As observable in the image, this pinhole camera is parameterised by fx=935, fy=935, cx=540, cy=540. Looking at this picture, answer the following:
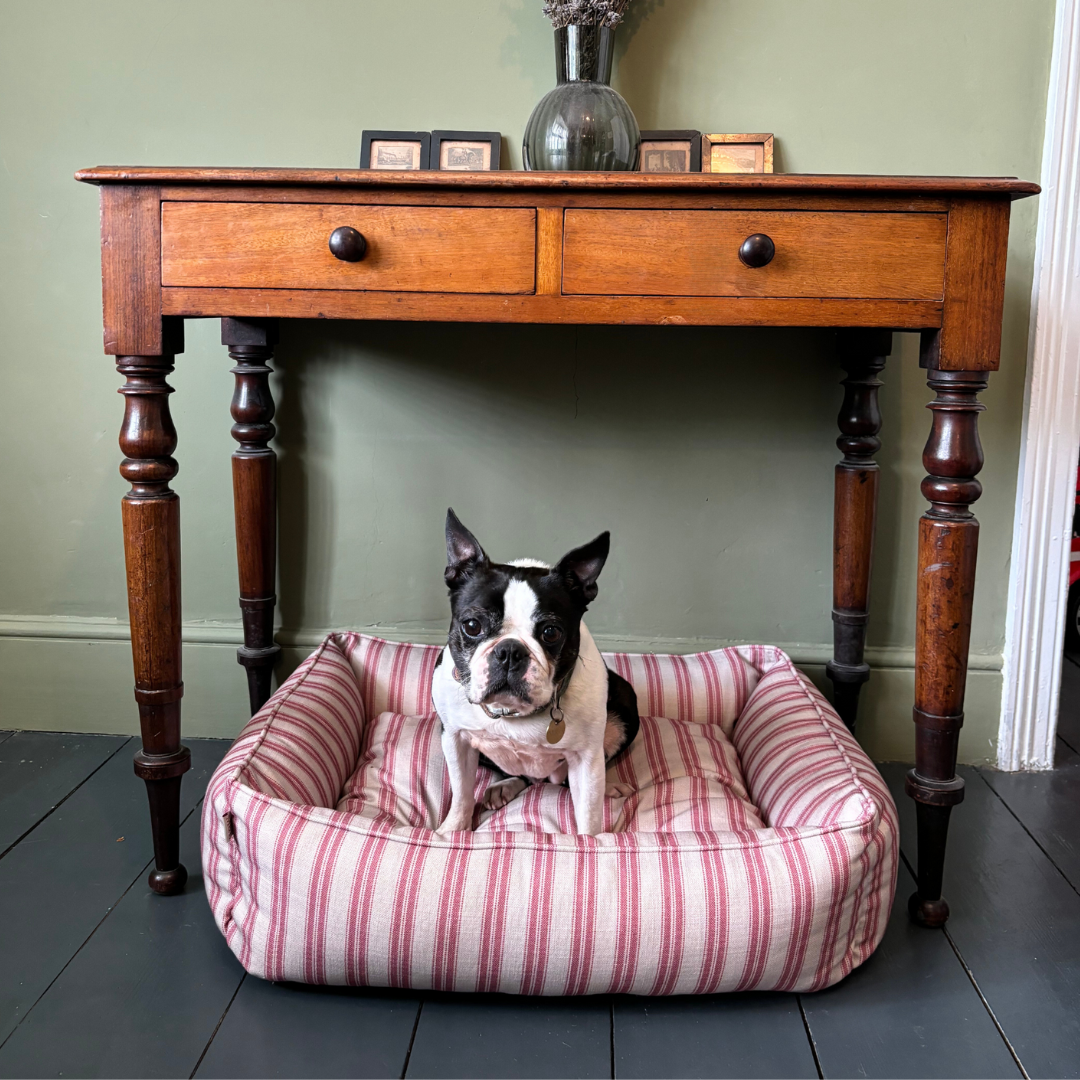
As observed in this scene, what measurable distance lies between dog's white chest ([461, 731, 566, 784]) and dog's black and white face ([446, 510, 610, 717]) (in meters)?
0.09

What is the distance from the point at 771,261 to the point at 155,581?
1.00m

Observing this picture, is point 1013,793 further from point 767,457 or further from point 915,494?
point 767,457

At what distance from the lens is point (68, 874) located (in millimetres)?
1532

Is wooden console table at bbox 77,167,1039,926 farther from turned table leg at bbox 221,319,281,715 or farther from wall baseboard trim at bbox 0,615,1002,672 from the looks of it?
wall baseboard trim at bbox 0,615,1002,672

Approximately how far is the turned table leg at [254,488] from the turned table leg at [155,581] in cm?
54

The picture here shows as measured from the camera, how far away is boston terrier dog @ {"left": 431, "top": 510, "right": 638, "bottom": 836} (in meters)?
1.29

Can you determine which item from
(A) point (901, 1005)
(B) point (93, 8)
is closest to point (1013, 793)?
(A) point (901, 1005)

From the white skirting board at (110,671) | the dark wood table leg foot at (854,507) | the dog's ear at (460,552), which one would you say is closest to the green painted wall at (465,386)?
the white skirting board at (110,671)

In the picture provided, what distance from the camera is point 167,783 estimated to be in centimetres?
145

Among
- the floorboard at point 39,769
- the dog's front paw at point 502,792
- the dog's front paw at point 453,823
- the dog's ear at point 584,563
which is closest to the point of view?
the dog's ear at point 584,563

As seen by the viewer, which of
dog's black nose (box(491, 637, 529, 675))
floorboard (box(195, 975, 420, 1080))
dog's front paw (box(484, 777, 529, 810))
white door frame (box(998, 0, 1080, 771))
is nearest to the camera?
floorboard (box(195, 975, 420, 1080))

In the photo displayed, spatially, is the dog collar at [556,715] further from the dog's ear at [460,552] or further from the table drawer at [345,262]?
the table drawer at [345,262]

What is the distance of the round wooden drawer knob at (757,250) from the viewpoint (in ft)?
4.18

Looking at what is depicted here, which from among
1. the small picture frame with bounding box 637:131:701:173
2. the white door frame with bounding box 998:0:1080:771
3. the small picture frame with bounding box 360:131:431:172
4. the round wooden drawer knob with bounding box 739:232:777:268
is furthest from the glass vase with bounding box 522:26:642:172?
the white door frame with bounding box 998:0:1080:771
